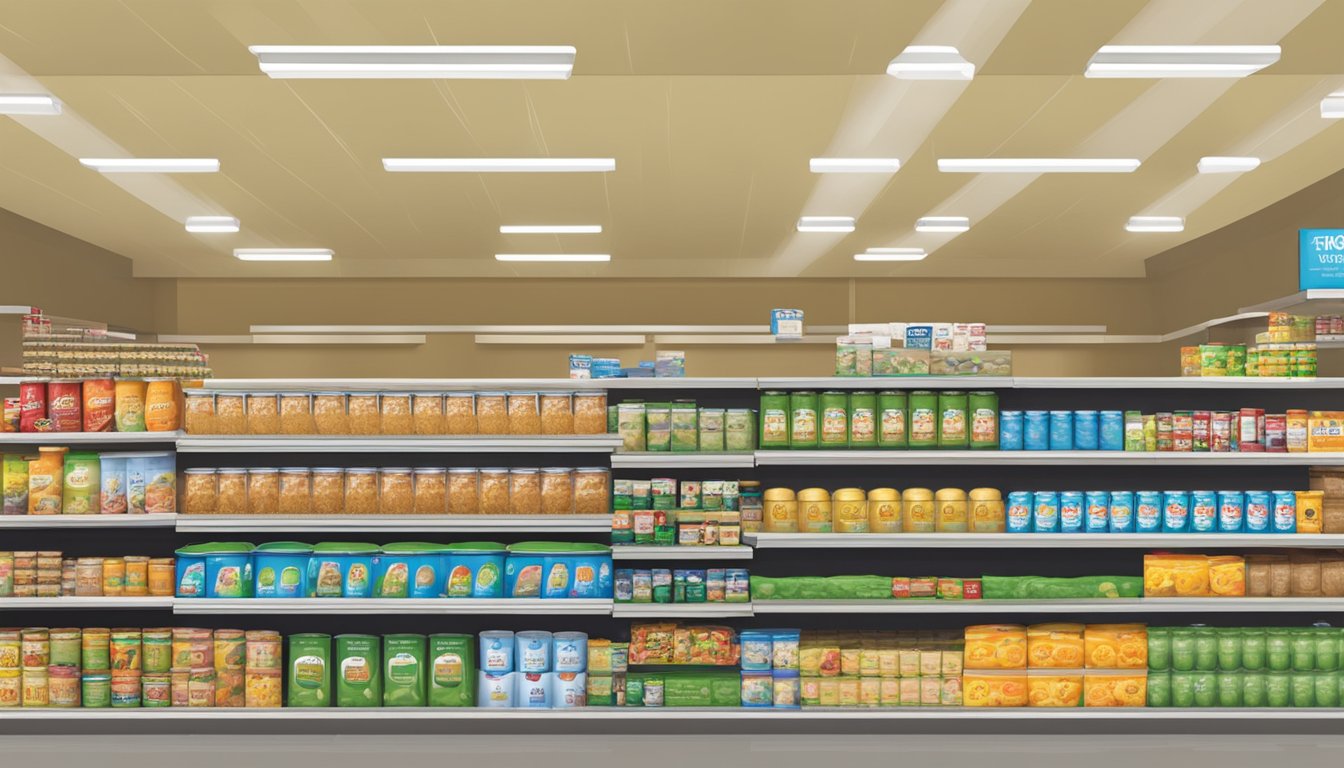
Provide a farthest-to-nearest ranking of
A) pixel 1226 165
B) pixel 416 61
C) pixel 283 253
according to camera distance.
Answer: pixel 283 253
pixel 1226 165
pixel 416 61

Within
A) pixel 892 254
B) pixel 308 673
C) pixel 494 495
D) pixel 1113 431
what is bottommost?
pixel 308 673

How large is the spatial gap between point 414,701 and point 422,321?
628cm

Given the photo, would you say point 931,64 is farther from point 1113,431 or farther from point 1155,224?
point 1155,224

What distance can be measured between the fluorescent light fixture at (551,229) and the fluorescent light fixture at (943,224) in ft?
8.34

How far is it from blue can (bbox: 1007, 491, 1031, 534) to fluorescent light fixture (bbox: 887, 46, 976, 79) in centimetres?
188

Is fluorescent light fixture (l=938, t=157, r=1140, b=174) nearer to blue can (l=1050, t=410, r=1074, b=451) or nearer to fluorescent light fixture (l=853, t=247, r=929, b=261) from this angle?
blue can (l=1050, t=410, r=1074, b=451)

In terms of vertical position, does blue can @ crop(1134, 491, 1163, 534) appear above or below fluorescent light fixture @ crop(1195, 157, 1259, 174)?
below

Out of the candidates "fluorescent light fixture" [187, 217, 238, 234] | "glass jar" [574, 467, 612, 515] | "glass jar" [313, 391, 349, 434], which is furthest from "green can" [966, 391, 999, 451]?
"fluorescent light fixture" [187, 217, 238, 234]

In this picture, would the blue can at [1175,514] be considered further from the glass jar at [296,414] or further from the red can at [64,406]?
the red can at [64,406]

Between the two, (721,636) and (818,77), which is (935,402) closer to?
(721,636)

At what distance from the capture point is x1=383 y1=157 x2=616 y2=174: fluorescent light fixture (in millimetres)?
6320

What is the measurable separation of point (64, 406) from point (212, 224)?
411cm

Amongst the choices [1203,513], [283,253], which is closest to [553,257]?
[283,253]

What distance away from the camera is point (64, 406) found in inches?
173
